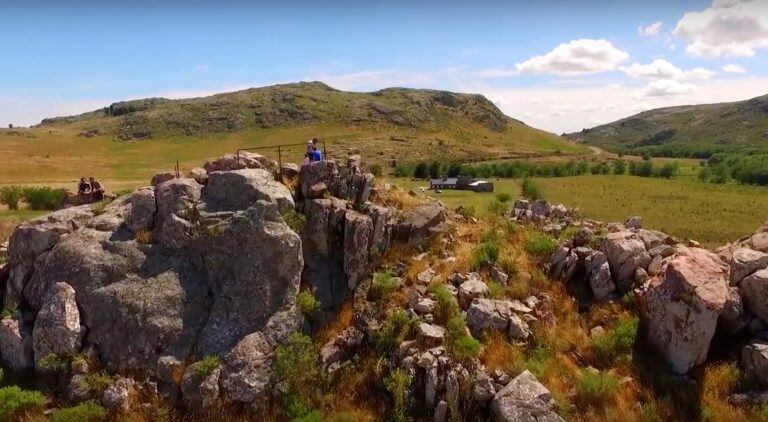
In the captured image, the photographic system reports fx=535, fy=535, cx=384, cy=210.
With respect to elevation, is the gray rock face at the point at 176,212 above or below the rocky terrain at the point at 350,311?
above

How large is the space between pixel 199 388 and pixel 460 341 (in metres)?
6.62

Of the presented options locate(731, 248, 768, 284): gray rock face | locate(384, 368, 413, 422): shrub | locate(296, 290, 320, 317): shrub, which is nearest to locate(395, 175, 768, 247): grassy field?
locate(731, 248, 768, 284): gray rock face

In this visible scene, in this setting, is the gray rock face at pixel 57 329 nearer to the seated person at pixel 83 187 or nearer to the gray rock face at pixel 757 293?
the seated person at pixel 83 187

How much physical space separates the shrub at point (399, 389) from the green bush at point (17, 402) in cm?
859

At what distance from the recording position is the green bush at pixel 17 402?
1288 cm

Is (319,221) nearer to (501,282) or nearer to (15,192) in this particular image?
(501,282)

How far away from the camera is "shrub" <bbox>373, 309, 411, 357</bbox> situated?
552 inches

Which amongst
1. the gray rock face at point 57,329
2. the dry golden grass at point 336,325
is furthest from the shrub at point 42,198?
the dry golden grass at point 336,325

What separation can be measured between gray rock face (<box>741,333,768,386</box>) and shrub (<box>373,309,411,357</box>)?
817cm

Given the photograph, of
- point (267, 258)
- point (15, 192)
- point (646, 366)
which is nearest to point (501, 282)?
point (646, 366)

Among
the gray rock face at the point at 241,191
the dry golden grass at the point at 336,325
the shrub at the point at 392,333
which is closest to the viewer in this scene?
the shrub at the point at 392,333

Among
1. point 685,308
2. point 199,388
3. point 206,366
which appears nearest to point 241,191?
point 206,366

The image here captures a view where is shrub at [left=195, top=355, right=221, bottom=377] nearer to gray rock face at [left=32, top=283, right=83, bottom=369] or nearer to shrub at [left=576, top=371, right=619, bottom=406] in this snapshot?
gray rock face at [left=32, top=283, right=83, bottom=369]

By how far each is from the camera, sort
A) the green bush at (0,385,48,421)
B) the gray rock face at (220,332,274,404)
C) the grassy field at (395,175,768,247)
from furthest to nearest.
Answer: the grassy field at (395,175,768,247), the gray rock face at (220,332,274,404), the green bush at (0,385,48,421)
